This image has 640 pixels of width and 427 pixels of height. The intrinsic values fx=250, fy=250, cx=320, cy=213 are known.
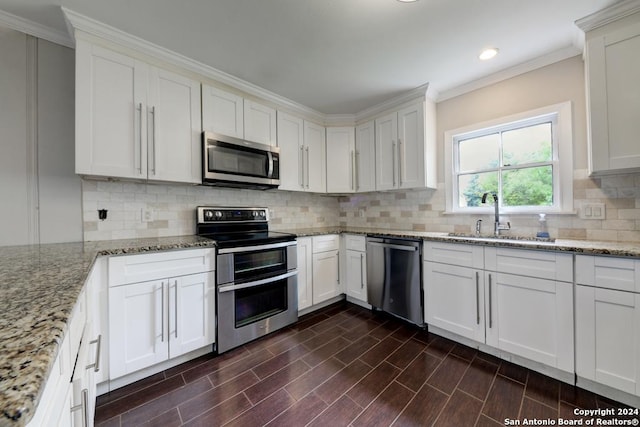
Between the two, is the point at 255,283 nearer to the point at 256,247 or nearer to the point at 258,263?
the point at 258,263

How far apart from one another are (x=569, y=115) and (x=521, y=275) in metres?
1.40

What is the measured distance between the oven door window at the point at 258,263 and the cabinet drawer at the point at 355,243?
898mm

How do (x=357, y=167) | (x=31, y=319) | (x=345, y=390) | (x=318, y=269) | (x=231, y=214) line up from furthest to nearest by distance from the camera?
(x=357, y=167), (x=318, y=269), (x=231, y=214), (x=345, y=390), (x=31, y=319)

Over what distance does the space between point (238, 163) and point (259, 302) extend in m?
1.32

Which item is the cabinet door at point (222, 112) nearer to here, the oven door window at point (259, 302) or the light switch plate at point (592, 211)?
the oven door window at point (259, 302)

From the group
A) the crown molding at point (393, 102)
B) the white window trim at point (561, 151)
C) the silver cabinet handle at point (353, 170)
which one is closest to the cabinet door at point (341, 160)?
the silver cabinet handle at point (353, 170)

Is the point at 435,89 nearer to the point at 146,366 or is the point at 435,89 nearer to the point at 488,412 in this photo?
the point at 488,412

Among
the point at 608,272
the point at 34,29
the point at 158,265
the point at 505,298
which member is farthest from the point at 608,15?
the point at 34,29

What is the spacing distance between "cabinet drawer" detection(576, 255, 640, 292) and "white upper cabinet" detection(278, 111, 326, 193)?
8.02ft

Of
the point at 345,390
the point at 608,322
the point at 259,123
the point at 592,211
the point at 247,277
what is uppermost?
the point at 259,123

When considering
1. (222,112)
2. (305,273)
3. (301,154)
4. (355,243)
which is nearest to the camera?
(222,112)

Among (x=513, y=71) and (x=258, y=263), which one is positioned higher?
(x=513, y=71)

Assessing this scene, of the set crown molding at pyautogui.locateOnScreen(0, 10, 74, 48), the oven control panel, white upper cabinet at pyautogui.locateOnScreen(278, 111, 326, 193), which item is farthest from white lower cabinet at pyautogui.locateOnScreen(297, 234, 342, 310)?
crown molding at pyautogui.locateOnScreen(0, 10, 74, 48)

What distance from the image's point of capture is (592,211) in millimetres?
1945
